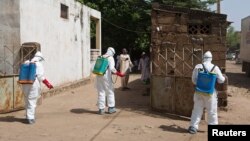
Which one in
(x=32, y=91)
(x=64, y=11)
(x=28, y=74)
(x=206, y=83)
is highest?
(x=64, y=11)

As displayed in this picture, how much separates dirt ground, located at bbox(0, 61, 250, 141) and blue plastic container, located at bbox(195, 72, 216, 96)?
3.02 ft

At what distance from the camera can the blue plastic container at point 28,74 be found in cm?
872

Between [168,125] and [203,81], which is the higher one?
[203,81]

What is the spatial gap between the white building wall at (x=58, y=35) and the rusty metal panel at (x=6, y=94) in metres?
1.93

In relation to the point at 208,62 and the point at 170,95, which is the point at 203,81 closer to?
the point at 208,62

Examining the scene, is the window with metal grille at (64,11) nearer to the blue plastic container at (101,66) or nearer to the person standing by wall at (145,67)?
the person standing by wall at (145,67)

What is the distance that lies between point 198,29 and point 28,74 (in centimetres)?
514

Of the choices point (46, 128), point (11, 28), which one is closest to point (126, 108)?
point (46, 128)

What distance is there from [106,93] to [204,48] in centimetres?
316

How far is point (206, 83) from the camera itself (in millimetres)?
7918

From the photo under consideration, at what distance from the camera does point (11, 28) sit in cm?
1156

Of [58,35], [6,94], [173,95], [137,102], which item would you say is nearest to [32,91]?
[6,94]

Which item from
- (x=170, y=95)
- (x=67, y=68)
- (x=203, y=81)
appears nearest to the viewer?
(x=203, y=81)

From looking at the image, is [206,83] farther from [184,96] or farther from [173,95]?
[173,95]
